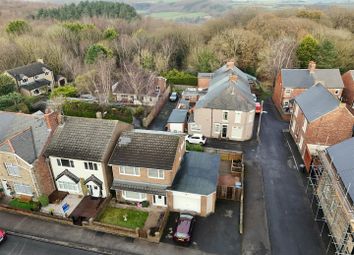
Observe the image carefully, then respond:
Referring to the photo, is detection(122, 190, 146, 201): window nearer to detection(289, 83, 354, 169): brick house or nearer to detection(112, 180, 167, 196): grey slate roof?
detection(112, 180, 167, 196): grey slate roof

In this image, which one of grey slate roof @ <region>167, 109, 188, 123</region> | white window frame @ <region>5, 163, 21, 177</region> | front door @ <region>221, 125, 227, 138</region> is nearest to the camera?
white window frame @ <region>5, 163, 21, 177</region>

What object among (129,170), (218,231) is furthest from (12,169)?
(218,231)

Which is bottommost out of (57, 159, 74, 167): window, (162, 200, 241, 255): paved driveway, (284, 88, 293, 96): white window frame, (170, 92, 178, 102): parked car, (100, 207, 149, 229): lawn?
(170, 92, 178, 102): parked car

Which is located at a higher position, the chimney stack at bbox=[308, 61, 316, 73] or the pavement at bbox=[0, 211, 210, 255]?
the chimney stack at bbox=[308, 61, 316, 73]

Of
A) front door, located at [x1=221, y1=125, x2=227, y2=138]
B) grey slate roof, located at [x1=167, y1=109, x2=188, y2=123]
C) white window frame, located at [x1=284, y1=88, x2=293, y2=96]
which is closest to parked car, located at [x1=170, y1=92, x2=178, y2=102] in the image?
grey slate roof, located at [x1=167, y1=109, x2=188, y2=123]

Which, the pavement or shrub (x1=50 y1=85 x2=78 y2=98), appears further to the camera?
shrub (x1=50 y1=85 x2=78 y2=98)

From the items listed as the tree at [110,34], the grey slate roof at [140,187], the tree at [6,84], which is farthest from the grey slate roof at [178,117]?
the tree at [110,34]

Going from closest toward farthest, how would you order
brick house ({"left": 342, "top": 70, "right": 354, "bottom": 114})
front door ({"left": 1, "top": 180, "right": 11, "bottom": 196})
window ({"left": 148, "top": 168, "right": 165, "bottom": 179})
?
window ({"left": 148, "top": 168, "right": 165, "bottom": 179}) < front door ({"left": 1, "top": 180, "right": 11, "bottom": 196}) < brick house ({"left": 342, "top": 70, "right": 354, "bottom": 114})
